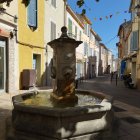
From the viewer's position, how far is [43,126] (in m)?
4.43

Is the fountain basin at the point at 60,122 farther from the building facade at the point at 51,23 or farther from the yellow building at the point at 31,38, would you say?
the building facade at the point at 51,23

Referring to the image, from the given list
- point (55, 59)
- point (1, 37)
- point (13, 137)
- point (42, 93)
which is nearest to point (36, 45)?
point (1, 37)

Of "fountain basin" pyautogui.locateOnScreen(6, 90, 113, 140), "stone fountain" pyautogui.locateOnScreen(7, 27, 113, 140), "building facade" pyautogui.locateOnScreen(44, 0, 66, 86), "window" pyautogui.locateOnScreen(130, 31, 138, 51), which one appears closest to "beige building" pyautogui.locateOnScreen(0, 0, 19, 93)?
"building facade" pyautogui.locateOnScreen(44, 0, 66, 86)

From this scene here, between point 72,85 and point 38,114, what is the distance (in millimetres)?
1876

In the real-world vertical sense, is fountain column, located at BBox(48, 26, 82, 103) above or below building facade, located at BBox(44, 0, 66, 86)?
below

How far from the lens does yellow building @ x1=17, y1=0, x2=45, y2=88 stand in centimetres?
1427

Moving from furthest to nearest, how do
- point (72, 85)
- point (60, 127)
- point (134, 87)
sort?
1. point (134, 87)
2. point (72, 85)
3. point (60, 127)

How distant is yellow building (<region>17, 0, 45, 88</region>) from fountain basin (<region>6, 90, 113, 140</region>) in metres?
9.61

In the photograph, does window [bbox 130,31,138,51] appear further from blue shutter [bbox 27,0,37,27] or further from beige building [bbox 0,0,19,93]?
beige building [bbox 0,0,19,93]

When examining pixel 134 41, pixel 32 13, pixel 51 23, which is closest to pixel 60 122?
pixel 32 13

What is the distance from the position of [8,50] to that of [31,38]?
3.21 meters

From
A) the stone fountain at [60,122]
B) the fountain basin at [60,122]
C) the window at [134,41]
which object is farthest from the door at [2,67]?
the window at [134,41]

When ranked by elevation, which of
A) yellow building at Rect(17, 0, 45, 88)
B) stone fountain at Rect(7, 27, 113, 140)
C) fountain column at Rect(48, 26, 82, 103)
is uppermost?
yellow building at Rect(17, 0, 45, 88)

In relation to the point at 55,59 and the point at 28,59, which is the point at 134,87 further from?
the point at 55,59
